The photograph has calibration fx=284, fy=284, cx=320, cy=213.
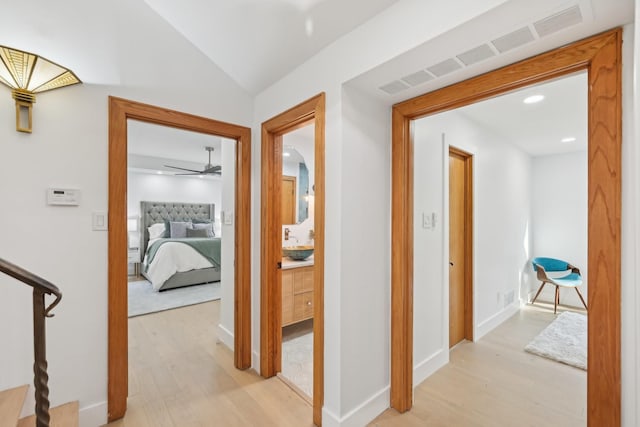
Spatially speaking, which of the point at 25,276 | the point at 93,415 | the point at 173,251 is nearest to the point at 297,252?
the point at 93,415

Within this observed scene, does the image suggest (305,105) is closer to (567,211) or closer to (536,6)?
(536,6)

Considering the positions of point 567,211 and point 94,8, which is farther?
point 567,211

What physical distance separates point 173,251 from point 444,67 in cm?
485

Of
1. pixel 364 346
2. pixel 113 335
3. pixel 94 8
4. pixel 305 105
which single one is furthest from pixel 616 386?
pixel 94 8

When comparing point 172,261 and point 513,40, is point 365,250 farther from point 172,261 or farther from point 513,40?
point 172,261

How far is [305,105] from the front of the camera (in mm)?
1937

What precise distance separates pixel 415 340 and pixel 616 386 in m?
1.24

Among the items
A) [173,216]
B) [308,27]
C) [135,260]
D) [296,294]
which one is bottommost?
[135,260]

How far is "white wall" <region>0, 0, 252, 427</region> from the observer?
1.55 m

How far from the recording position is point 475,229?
3043 millimetres

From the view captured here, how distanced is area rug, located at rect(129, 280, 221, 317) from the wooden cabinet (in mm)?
1979

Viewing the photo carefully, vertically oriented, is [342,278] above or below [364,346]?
above

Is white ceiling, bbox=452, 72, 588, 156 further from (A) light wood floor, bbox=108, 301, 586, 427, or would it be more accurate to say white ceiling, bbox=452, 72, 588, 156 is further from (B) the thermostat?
(B) the thermostat

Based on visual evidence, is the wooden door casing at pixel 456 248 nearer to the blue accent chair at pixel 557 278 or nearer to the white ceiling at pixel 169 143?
the blue accent chair at pixel 557 278
